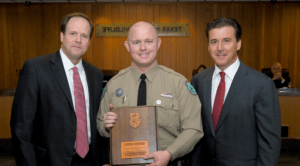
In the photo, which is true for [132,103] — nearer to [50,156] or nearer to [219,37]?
[50,156]

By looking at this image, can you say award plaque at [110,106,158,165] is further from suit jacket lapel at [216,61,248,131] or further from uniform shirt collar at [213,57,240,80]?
uniform shirt collar at [213,57,240,80]

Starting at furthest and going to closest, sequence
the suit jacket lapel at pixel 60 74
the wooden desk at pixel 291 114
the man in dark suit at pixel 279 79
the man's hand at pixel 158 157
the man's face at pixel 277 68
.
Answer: the man's face at pixel 277 68, the man in dark suit at pixel 279 79, the wooden desk at pixel 291 114, the suit jacket lapel at pixel 60 74, the man's hand at pixel 158 157

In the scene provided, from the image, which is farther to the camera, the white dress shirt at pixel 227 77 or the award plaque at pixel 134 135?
the white dress shirt at pixel 227 77

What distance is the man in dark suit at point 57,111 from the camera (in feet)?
4.69

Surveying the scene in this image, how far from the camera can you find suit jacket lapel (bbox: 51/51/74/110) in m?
1.49

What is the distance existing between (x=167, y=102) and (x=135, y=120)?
27 cm

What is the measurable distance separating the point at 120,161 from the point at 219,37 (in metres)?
1.08

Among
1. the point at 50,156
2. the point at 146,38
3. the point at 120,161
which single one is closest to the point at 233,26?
the point at 146,38

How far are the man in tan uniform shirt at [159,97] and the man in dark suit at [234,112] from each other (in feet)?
0.60

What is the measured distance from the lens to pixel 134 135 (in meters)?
1.31

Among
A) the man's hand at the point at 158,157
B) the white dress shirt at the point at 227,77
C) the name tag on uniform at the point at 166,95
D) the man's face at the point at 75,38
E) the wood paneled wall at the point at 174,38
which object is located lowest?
the man's hand at the point at 158,157

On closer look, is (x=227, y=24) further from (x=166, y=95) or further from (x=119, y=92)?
(x=119, y=92)

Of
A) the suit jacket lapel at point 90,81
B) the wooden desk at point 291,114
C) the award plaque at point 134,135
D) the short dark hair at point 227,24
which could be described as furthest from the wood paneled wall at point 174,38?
the award plaque at point 134,135

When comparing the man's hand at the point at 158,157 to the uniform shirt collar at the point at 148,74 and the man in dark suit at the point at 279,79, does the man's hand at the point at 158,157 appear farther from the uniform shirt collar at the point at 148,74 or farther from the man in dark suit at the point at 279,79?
the man in dark suit at the point at 279,79
